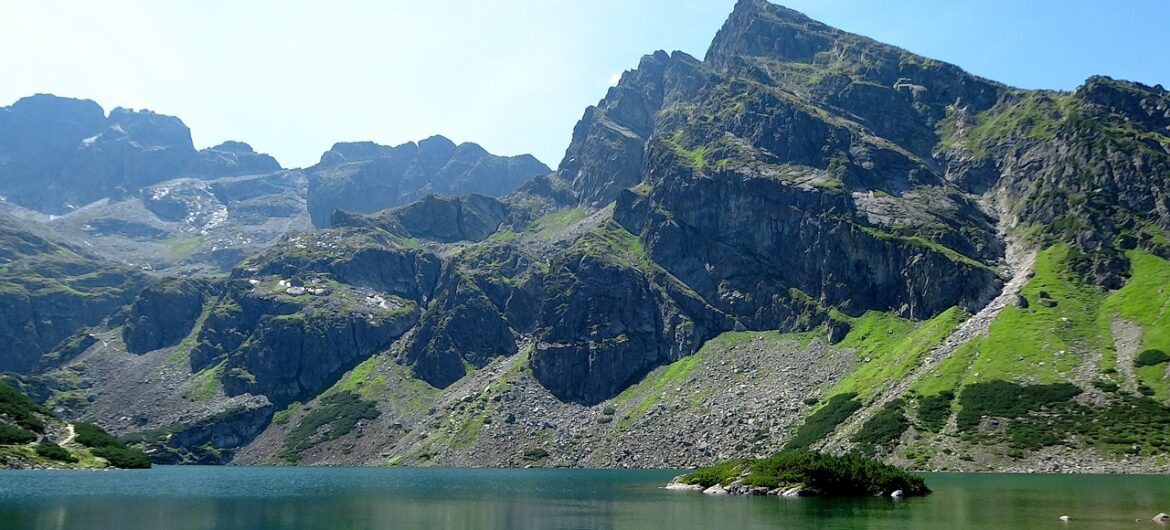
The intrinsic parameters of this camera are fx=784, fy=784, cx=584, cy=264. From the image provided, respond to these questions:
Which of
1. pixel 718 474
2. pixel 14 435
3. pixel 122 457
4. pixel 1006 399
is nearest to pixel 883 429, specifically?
pixel 1006 399

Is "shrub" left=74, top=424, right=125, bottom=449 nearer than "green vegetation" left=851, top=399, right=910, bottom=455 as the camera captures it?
Yes

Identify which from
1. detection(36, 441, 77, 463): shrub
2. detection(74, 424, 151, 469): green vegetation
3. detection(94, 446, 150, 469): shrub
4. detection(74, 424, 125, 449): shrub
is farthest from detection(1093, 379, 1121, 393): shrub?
detection(74, 424, 125, 449): shrub

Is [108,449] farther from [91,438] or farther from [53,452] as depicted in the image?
[53,452]

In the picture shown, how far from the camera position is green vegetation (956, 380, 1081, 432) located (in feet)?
532

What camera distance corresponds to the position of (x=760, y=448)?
188 metres

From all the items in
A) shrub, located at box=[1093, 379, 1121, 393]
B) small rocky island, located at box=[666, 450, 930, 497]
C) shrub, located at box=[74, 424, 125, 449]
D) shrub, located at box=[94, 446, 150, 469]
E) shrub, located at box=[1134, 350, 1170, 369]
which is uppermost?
shrub, located at box=[1134, 350, 1170, 369]

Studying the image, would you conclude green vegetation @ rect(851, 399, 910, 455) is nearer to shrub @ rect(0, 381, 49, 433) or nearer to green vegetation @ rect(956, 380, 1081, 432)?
green vegetation @ rect(956, 380, 1081, 432)

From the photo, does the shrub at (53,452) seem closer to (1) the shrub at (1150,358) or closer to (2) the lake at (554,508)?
(2) the lake at (554,508)

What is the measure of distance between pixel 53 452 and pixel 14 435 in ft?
22.4

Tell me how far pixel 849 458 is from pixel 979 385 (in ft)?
327

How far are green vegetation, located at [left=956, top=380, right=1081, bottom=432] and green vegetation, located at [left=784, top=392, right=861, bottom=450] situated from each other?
84.0 feet

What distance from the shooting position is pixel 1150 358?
165 m

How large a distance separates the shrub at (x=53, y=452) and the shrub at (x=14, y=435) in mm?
2316

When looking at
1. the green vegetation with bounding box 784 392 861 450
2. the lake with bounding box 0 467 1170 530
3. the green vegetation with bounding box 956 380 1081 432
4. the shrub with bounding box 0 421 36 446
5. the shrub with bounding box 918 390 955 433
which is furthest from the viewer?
the green vegetation with bounding box 784 392 861 450
